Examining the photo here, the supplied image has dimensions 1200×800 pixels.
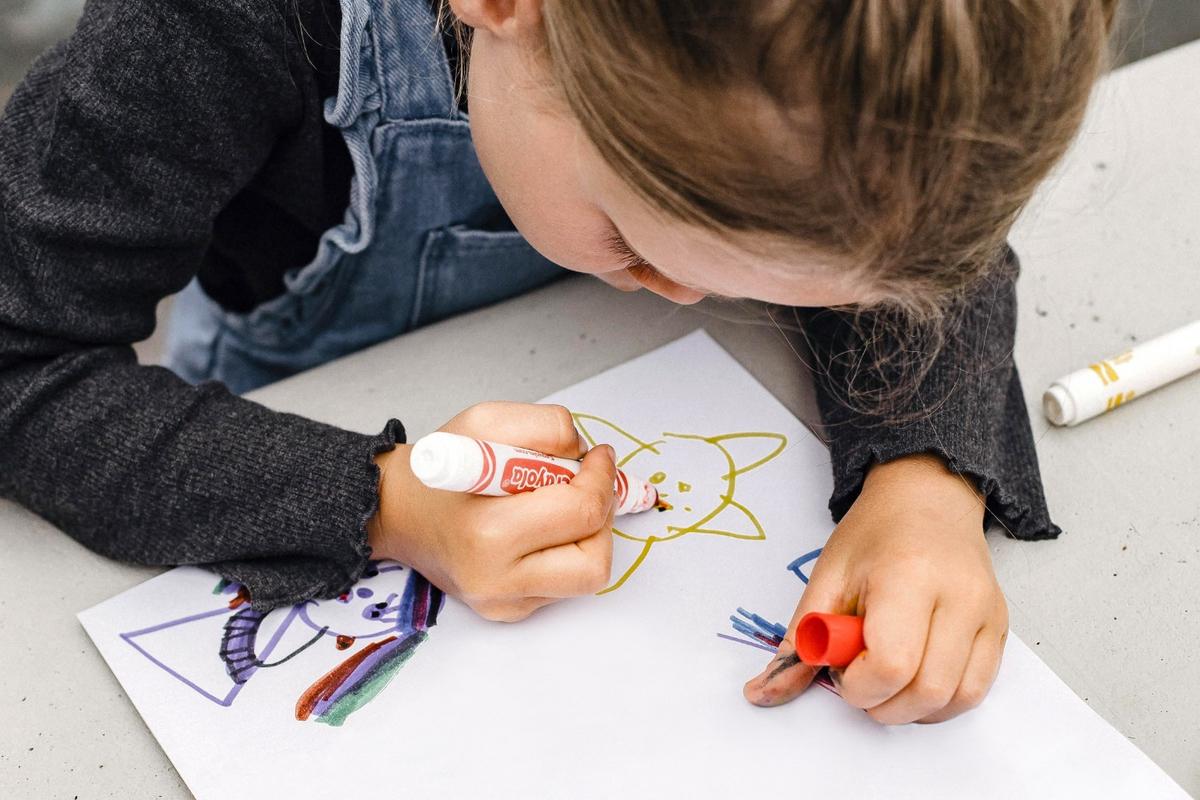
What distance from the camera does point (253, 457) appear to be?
1.70 feet

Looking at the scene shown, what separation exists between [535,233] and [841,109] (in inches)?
7.5

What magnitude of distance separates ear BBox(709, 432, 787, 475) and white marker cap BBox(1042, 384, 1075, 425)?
15cm

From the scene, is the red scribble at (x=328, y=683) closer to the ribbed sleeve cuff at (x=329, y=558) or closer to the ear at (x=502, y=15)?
the ribbed sleeve cuff at (x=329, y=558)

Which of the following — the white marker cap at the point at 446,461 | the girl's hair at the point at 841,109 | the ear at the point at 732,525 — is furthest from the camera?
the ear at the point at 732,525

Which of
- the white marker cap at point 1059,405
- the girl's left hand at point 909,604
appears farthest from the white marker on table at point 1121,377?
the girl's left hand at point 909,604

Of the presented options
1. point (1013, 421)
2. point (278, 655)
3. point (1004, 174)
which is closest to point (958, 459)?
point (1013, 421)

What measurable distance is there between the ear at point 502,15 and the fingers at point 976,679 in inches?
12.4

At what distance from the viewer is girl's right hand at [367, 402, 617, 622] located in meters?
0.46

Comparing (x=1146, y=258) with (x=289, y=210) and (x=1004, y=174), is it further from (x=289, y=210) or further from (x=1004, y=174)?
(x=289, y=210)

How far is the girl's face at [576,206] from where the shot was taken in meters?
0.38

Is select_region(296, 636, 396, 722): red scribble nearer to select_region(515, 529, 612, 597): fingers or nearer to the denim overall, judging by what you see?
select_region(515, 529, 612, 597): fingers

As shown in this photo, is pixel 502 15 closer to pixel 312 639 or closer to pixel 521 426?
pixel 521 426

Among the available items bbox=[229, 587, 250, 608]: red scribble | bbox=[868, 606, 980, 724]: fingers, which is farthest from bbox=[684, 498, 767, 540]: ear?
bbox=[229, 587, 250, 608]: red scribble

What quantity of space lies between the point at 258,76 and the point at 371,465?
21 cm
